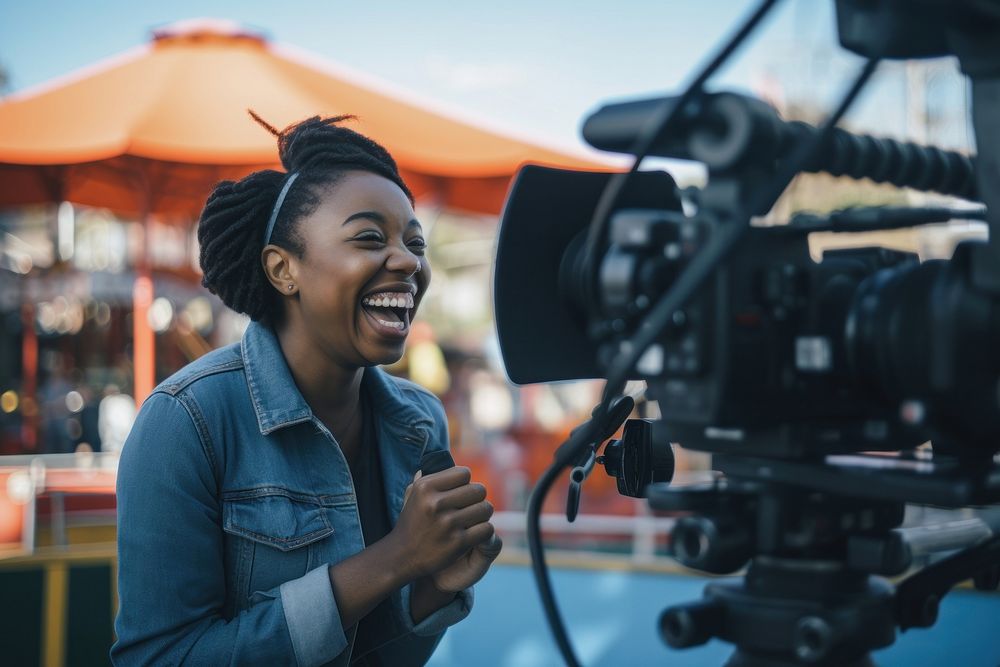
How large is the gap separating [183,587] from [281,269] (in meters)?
0.53

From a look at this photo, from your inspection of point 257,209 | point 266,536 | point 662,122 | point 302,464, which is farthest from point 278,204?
point 662,122

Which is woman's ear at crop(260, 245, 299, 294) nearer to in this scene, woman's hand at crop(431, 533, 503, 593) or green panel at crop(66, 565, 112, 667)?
woman's hand at crop(431, 533, 503, 593)

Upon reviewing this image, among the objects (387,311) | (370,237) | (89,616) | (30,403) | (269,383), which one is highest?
(370,237)

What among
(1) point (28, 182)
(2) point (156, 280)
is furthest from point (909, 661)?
(2) point (156, 280)

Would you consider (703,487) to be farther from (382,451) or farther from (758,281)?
(382,451)

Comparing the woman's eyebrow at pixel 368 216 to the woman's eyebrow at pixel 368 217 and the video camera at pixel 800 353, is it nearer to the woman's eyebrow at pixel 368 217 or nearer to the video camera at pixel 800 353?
the woman's eyebrow at pixel 368 217

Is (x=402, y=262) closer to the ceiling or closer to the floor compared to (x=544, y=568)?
closer to the ceiling

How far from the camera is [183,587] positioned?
1303 mm

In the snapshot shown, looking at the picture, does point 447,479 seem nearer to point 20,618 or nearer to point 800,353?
point 800,353

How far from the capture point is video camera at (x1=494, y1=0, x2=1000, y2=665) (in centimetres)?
85

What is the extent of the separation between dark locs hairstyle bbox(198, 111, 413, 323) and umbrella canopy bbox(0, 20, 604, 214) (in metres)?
2.44

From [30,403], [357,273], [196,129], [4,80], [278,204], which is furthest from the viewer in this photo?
[4,80]

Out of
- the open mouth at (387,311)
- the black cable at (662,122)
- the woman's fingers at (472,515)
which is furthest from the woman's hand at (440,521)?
the black cable at (662,122)

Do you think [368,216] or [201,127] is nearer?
[368,216]
